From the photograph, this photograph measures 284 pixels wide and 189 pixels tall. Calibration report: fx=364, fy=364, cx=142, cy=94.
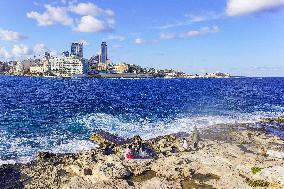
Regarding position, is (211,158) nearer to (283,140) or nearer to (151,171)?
(151,171)

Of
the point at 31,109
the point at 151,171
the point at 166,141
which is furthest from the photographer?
the point at 31,109

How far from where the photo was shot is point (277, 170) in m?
24.2

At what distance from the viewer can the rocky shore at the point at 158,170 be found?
23656mm

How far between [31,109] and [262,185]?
184 ft

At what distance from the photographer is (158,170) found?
1039 inches

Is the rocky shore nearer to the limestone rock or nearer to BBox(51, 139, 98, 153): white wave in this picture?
the limestone rock

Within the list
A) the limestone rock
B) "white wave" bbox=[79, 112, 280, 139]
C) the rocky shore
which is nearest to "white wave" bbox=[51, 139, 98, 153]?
the rocky shore

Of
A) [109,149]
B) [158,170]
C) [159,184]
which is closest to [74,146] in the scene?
[109,149]

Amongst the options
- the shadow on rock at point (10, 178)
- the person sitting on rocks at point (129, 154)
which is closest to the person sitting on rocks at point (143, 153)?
the person sitting on rocks at point (129, 154)

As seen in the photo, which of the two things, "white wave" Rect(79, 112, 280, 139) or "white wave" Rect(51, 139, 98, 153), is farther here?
"white wave" Rect(79, 112, 280, 139)

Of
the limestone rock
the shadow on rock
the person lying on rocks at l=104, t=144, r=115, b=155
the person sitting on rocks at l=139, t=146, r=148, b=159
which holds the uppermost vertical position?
the person sitting on rocks at l=139, t=146, r=148, b=159

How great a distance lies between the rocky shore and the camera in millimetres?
23656

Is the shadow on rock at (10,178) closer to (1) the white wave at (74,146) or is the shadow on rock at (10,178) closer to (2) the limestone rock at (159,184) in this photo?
(2) the limestone rock at (159,184)

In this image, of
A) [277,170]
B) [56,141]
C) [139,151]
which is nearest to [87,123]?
[56,141]
